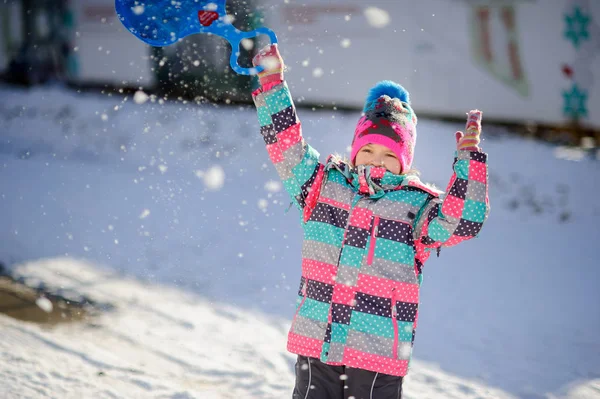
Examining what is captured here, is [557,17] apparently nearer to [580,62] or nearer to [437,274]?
[580,62]

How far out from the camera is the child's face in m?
2.11

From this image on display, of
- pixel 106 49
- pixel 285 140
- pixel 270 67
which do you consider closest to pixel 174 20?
pixel 270 67

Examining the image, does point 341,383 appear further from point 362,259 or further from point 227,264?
point 227,264

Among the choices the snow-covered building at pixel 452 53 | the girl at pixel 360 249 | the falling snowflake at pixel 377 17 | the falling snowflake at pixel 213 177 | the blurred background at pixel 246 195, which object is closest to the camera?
the girl at pixel 360 249

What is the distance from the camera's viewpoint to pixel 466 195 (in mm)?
1867

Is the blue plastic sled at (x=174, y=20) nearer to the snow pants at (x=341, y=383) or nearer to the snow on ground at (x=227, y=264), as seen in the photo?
the snow pants at (x=341, y=383)

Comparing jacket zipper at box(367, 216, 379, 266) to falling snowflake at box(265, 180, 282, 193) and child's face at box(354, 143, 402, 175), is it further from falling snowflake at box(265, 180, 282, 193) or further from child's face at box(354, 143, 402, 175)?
falling snowflake at box(265, 180, 282, 193)

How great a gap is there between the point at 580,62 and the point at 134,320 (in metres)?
7.23

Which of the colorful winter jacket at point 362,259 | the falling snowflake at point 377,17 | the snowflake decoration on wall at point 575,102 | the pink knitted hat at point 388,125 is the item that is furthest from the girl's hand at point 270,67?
the snowflake decoration on wall at point 575,102

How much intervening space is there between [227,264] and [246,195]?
221 cm

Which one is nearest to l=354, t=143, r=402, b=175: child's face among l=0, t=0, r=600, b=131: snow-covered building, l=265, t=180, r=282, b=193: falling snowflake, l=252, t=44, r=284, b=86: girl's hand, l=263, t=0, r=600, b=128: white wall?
l=252, t=44, r=284, b=86: girl's hand

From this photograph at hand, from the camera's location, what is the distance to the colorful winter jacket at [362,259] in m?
1.98

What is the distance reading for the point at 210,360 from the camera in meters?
3.47

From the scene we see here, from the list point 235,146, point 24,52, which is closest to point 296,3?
point 235,146
